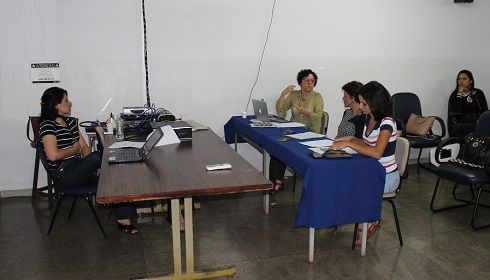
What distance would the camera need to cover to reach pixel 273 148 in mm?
3570

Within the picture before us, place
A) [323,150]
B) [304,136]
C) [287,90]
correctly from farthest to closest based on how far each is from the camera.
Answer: [287,90], [304,136], [323,150]

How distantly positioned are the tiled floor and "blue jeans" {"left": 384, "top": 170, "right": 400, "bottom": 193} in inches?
18.3

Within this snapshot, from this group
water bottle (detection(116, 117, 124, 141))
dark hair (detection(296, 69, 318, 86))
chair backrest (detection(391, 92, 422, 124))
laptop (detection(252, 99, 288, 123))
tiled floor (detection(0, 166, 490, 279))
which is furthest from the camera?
chair backrest (detection(391, 92, 422, 124))

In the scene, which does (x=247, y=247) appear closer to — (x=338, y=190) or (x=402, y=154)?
(x=338, y=190)

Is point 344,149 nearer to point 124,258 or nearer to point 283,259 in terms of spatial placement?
point 283,259

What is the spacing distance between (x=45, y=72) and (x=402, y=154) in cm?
353

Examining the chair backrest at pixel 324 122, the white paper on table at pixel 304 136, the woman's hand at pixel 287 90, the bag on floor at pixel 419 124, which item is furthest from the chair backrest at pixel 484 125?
the woman's hand at pixel 287 90

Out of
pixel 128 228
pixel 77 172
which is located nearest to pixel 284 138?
pixel 128 228

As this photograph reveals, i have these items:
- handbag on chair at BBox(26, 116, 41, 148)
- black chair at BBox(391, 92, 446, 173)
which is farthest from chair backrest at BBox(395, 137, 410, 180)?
handbag on chair at BBox(26, 116, 41, 148)

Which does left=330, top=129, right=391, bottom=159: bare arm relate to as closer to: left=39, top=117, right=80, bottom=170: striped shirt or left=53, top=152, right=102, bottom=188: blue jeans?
left=53, top=152, right=102, bottom=188: blue jeans

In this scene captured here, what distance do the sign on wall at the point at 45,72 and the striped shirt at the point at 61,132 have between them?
3.61 feet

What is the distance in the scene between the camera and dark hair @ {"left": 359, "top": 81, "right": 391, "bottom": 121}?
306 centimetres

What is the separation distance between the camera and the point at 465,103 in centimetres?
549

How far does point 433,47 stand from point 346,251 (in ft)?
11.8
